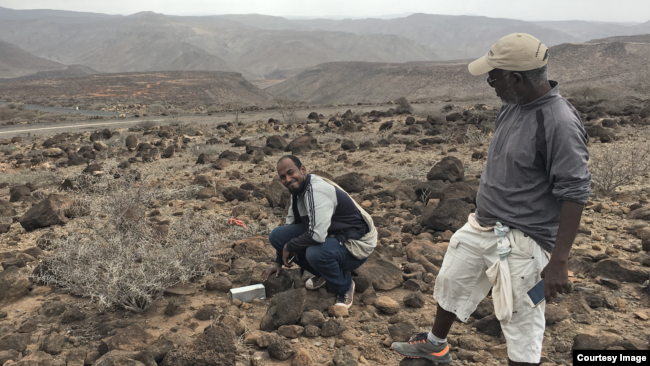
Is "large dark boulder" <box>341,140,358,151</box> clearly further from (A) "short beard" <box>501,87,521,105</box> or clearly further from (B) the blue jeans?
(A) "short beard" <box>501,87,521,105</box>

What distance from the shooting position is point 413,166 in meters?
8.41

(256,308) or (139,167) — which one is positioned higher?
(256,308)

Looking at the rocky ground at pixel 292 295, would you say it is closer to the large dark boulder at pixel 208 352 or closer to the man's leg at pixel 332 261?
the large dark boulder at pixel 208 352

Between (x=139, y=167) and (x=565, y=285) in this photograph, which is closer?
(x=565, y=285)

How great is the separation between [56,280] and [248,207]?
2669 millimetres

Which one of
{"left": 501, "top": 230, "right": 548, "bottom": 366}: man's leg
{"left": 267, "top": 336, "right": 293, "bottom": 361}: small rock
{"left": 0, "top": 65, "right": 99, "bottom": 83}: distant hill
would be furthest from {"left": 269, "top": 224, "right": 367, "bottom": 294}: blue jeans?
{"left": 0, "top": 65, "right": 99, "bottom": 83}: distant hill

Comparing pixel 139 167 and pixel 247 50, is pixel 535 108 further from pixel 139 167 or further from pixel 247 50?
pixel 247 50

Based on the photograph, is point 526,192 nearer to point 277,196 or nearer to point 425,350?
point 425,350

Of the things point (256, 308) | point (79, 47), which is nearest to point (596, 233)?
point (256, 308)

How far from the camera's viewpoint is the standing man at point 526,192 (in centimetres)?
186

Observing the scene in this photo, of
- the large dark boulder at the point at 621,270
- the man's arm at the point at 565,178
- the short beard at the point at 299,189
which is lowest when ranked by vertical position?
the large dark boulder at the point at 621,270

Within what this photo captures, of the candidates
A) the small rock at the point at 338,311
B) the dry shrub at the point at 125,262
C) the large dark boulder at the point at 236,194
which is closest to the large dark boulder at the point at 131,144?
the large dark boulder at the point at 236,194

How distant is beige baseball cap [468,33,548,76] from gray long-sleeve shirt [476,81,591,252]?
0.15 metres

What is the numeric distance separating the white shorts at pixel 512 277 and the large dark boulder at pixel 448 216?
8.38 ft
